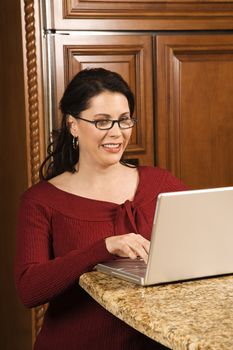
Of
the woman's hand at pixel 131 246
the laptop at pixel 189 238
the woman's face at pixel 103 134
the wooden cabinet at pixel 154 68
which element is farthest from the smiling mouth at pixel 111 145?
the wooden cabinet at pixel 154 68

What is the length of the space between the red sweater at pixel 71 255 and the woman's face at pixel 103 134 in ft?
0.42

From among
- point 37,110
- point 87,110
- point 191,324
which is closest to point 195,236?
point 191,324

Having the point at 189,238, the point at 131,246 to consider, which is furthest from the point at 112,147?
the point at 189,238

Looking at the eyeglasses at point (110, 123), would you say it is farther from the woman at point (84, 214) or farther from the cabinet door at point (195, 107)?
the cabinet door at point (195, 107)

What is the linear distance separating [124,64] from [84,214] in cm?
99

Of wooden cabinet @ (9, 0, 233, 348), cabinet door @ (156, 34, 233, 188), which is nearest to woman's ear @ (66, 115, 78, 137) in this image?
wooden cabinet @ (9, 0, 233, 348)

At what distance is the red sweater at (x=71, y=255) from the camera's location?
190cm

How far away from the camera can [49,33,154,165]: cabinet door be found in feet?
9.37

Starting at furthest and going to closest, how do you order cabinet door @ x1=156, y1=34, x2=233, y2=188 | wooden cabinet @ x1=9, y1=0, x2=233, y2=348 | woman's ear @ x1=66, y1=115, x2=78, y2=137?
cabinet door @ x1=156, y1=34, x2=233, y2=188 → wooden cabinet @ x1=9, y1=0, x2=233, y2=348 → woman's ear @ x1=66, y1=115, x2=78, y2=137

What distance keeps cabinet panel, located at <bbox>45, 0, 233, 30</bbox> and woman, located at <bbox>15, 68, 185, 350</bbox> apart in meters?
0.62

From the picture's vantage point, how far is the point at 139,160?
9.91 ft

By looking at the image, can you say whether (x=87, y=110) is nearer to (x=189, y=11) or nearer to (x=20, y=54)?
(x=20, y=54)

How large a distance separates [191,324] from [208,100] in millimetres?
1858

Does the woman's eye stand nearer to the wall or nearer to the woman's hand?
the woman's hand
